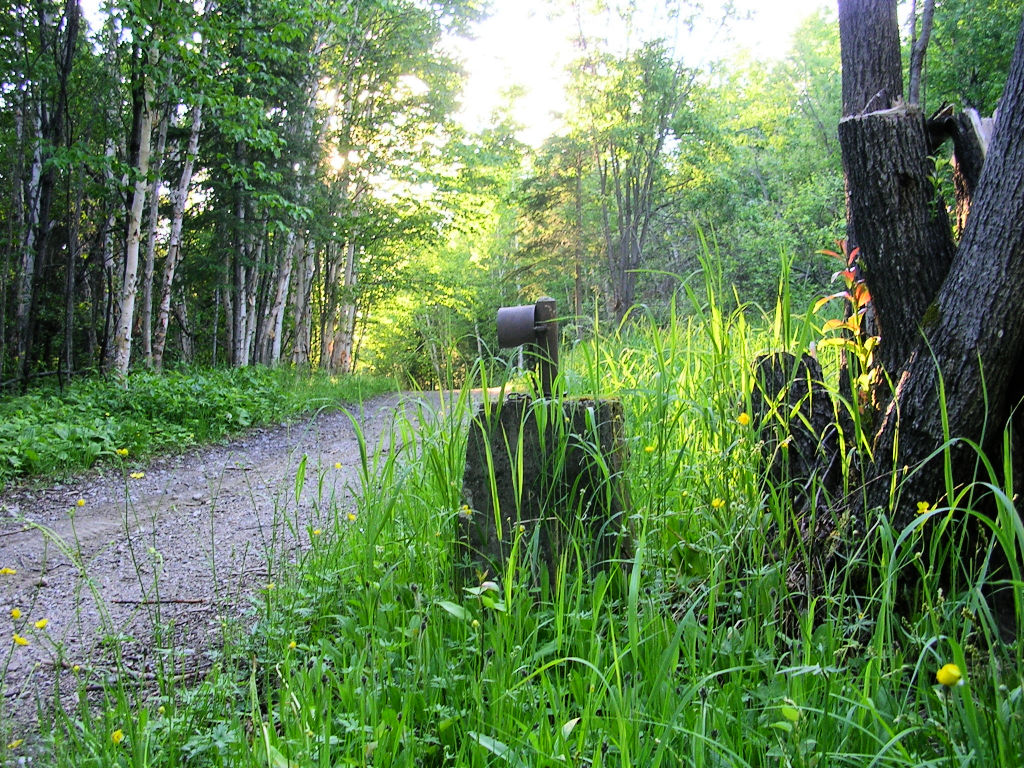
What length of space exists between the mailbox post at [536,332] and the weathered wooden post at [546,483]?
2cm

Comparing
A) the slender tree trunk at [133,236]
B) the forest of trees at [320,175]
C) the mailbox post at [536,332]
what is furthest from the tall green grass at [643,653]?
the slender tree trunk at [133,236]

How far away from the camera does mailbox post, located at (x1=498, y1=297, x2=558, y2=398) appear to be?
2.53 metres

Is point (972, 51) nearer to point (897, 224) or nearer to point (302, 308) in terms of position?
point (897, 224)

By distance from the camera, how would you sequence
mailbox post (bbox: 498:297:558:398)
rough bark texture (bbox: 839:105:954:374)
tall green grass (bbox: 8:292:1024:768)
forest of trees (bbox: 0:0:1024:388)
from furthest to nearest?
forest of trees (bbox: 0:0:1024:388)
mailbox post (bbox: 498:297:558:398)
rough bark texture (bbox: 839:105:954:374)
tall green grass (bbox: 8:292:1024:768)

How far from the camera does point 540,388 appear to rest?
2.43m

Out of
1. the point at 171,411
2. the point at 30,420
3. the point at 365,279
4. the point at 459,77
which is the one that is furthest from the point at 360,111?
the point at 30,420

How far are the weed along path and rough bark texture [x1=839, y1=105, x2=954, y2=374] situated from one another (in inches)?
Answer: 66.1

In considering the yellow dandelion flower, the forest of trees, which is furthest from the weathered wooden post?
the forest of trees

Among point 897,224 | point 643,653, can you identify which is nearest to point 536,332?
point 643,653

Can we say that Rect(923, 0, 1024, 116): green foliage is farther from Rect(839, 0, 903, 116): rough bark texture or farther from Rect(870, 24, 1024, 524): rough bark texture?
Rect(870, 24, 1024, 524): rough bark texture

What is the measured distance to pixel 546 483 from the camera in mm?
2361

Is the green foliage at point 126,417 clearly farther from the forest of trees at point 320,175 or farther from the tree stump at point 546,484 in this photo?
the tree stump at point 546,484

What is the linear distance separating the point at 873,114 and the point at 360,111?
14980 mm

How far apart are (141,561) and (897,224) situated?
3779 mm
